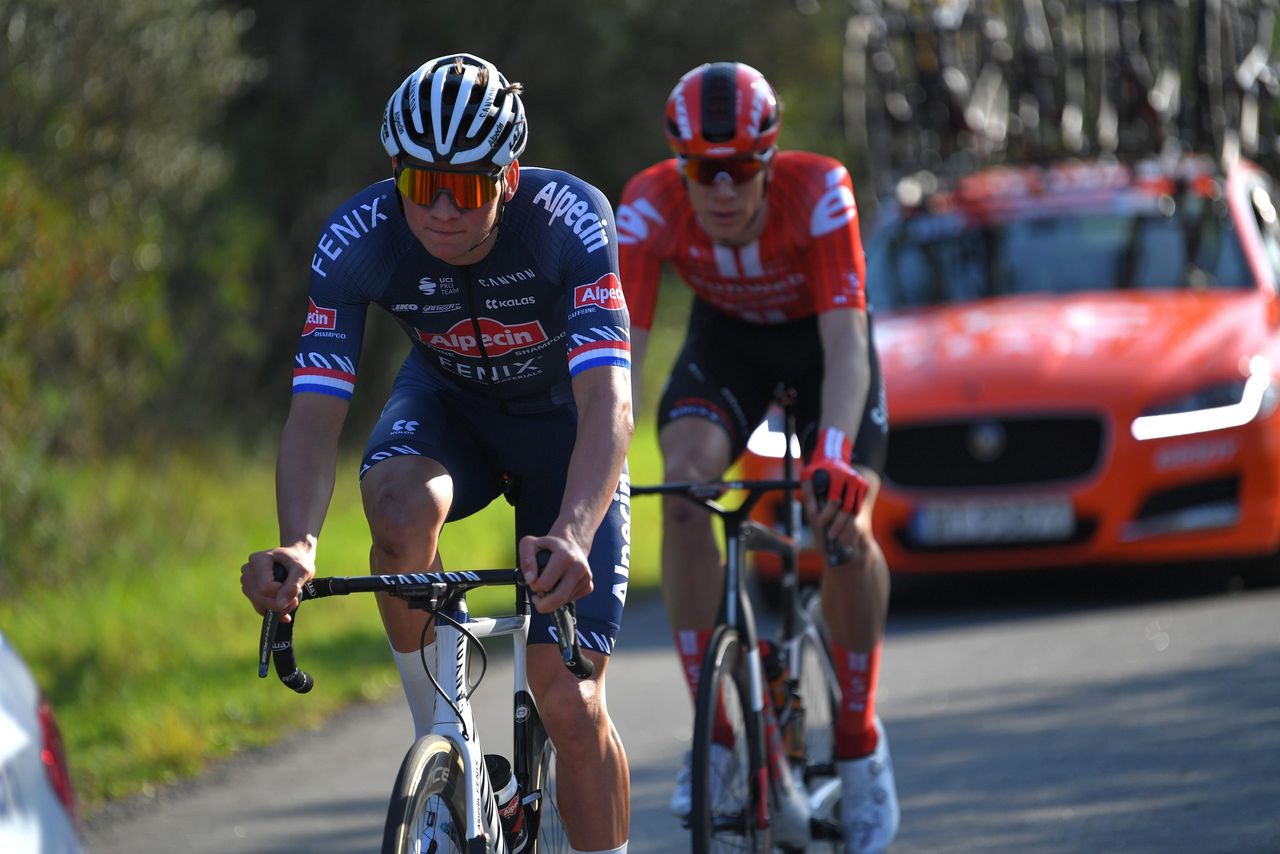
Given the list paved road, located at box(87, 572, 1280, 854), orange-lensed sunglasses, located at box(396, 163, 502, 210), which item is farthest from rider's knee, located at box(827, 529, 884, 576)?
orange-lensed sunglasses, located at box(396, 163, 502, 210)

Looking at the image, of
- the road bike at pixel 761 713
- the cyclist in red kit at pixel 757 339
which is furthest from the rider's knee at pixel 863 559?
the road bike at pixel 761 713

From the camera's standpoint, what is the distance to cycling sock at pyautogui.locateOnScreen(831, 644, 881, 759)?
5.53m

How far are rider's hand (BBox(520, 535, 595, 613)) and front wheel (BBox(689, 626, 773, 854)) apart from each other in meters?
1.35

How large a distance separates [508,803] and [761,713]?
1.17 metres

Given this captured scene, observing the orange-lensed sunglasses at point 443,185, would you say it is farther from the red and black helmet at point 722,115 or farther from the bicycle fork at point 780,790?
the bicycle fork at point 780,790

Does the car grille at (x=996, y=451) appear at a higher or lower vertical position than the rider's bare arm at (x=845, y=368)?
lower

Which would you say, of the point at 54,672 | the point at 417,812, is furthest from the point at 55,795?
the point at 54,672

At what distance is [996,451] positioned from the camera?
29.8 ft

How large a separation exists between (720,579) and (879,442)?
619 millimetres

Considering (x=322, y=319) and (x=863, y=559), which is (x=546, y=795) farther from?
(x=863, y=559)

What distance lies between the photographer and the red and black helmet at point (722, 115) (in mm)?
5246

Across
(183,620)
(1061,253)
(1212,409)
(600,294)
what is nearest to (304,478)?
(600,294)

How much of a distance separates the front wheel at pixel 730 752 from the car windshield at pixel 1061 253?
533 cm

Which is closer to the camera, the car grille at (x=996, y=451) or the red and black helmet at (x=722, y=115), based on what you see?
the red and black helmet at (x=722, y=115)
